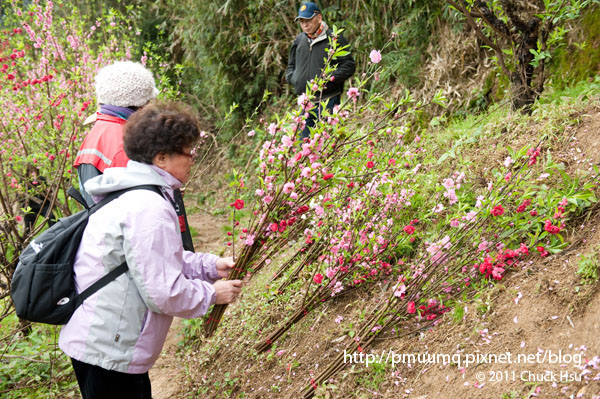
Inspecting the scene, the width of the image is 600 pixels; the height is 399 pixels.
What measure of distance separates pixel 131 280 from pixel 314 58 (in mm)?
3761

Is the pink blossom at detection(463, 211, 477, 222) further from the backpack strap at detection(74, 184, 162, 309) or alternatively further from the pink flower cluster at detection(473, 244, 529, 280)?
the backpack strap at detection(74, 184, 162, 309)

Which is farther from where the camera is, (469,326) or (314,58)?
(314,58)

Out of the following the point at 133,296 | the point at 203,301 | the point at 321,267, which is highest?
the point at 133,296

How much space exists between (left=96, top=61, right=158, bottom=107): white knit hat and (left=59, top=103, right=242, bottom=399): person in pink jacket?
2.42ft

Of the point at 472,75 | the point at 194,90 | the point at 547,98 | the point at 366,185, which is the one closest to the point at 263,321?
the point at 366,185

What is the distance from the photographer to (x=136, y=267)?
1.72 meters

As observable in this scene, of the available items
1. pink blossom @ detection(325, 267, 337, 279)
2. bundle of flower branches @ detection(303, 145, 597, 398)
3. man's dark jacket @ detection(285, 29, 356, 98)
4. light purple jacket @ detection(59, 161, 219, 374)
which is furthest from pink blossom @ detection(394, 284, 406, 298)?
man's dark jacket @ detection(285, 29, 356, 98)

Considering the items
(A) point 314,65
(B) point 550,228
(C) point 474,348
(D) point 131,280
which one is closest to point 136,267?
(D) point 131,280

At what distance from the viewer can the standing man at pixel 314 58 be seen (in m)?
4.82

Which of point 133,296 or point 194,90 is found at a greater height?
point 133,296

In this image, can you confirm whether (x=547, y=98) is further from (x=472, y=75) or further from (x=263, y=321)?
(x=263, y=321)

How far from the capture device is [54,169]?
16.2ft

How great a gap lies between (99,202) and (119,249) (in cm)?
27

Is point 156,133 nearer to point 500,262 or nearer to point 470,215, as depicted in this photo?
point 470,215
